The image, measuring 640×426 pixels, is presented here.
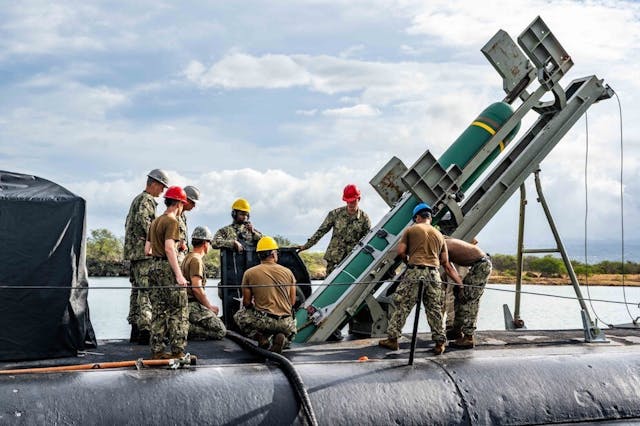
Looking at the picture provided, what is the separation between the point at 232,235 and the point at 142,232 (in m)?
1.55

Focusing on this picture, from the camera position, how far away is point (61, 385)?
237 inches

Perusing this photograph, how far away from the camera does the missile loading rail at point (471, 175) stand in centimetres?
915

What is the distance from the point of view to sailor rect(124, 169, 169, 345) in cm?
820

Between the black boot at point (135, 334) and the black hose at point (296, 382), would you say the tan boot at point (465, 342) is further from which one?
the black boot at point (135, 334)

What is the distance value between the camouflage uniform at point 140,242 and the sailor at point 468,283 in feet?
11.0

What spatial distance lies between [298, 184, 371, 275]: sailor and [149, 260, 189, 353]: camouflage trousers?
11.0 ft

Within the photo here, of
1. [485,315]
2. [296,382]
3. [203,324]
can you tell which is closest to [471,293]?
[296,382]

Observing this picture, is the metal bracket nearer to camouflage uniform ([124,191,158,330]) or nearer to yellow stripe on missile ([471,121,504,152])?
yellow stripe on missile ([471,121,504,152])

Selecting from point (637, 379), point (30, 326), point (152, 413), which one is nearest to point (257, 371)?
Result: point (152, 413)

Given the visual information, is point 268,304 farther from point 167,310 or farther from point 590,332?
point 590,332

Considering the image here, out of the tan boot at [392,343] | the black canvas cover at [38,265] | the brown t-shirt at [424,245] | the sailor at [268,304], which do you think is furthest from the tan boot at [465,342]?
the black canvas cover at [38,265]

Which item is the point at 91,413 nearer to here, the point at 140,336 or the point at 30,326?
the point at 30,326

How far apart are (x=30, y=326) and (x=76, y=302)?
46 cm

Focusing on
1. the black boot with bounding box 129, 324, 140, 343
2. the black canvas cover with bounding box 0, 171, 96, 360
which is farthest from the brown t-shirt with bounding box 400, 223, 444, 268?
the black canvas cover with bounding box 0, 171, 96, 360
